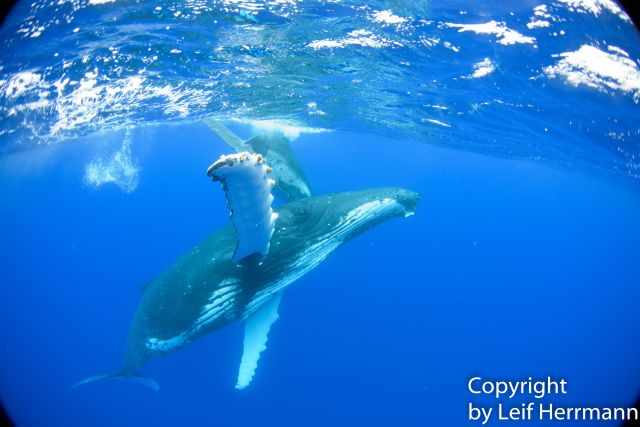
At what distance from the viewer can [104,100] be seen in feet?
59.3

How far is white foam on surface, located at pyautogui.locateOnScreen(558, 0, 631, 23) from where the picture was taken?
27.7 ft

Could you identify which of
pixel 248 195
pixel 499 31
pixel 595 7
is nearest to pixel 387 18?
pixel 499 31

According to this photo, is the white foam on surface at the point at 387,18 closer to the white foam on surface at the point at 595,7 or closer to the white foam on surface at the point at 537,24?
the white foam on surface at the point at 537,24

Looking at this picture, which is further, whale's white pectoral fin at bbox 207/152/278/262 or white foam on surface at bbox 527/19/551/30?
white foam on surface at bbox 527/19/551/30

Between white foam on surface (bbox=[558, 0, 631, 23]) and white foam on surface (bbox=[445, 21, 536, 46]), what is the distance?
1.58 metres

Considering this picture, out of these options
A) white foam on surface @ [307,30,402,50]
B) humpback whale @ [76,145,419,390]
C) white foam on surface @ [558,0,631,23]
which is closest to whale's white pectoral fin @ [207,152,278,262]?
humpback whale @ [76,145,419,390]

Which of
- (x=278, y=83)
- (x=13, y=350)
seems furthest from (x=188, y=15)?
(x=13, y=350)

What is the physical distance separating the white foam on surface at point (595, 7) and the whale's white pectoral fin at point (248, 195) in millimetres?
8989

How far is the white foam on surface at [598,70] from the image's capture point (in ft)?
36.8

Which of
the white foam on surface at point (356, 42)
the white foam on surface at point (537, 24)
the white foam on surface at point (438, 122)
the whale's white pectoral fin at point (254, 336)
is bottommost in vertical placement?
the white foam on surface at point (438, 122)

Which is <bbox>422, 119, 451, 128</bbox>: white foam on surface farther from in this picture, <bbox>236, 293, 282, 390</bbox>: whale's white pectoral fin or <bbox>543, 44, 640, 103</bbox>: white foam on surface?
<bbox>236, 293, 282, 390</bbox>: whale's white pectoral fin

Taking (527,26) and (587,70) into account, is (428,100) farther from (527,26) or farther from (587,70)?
(527,26)

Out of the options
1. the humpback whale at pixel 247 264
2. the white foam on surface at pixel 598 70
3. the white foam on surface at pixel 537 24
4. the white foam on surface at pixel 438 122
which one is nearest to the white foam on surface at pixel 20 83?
the humpback whale at pixel 247 264

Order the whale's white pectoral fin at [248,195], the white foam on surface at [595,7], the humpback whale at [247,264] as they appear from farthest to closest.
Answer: the white foam on surface at [595,7], the humpback whale at [247,264], the whale's white pectoral fin at [248,195]
